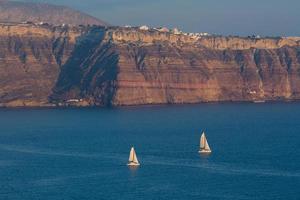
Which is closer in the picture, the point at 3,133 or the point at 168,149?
the point at 168,149

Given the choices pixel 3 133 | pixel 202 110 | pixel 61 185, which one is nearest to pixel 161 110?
pixel 202 110

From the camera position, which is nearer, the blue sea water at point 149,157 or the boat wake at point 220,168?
the blue sea water at point 149,157

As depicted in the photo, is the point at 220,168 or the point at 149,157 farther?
the point at 149,157

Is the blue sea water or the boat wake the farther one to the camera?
the boat wake

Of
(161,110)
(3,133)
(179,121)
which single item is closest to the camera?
(3,133)

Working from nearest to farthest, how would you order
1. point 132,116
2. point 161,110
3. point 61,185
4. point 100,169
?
point 61,185, point 100,169, point 132,116, point 161,110

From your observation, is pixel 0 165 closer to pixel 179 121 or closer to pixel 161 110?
pixel 179 121
